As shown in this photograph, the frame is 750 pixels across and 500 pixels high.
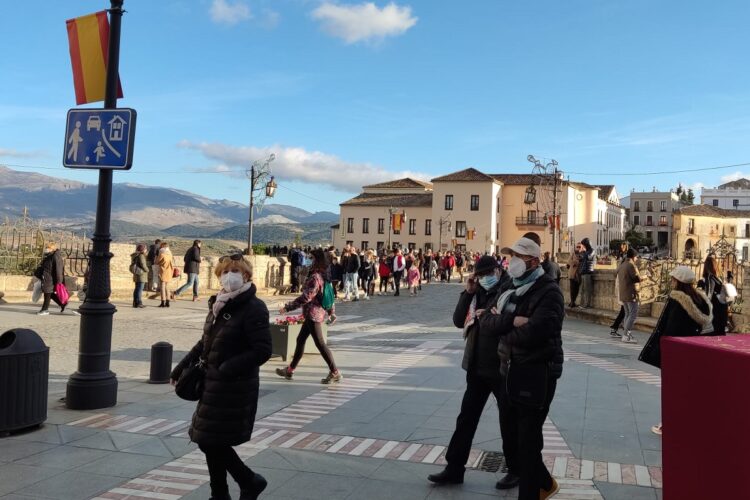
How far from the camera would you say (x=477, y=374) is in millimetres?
4727

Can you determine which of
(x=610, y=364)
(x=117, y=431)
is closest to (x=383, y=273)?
(x=610, y=364)

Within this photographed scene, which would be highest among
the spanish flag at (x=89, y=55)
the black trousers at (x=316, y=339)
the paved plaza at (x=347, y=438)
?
the spanish flag at (x=89, y=55)

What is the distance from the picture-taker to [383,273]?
83.6ft

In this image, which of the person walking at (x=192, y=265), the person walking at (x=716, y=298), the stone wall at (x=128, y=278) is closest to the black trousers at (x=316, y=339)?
the person walking at (x=716, y=298)

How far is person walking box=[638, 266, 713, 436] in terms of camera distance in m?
6.03

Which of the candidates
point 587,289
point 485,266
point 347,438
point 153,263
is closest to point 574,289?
point 587,289

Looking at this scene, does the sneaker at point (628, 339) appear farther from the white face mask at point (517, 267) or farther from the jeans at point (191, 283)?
the jeans at point (191, 283)

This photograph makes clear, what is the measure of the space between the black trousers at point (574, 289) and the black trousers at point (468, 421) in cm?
1459

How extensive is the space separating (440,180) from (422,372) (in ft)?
241

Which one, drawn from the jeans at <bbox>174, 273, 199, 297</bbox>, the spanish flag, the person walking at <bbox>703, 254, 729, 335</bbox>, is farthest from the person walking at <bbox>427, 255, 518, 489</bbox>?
the jeans at <bbox>174, 273, 199, 297</bbox>

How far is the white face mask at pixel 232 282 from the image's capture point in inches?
161

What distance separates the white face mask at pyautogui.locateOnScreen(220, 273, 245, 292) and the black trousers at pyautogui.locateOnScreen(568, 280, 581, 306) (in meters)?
15.9

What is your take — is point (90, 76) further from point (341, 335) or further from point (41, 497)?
point (341, 335)

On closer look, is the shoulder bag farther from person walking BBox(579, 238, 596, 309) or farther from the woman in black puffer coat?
person walking BBox(579, 238, 596, 309)
